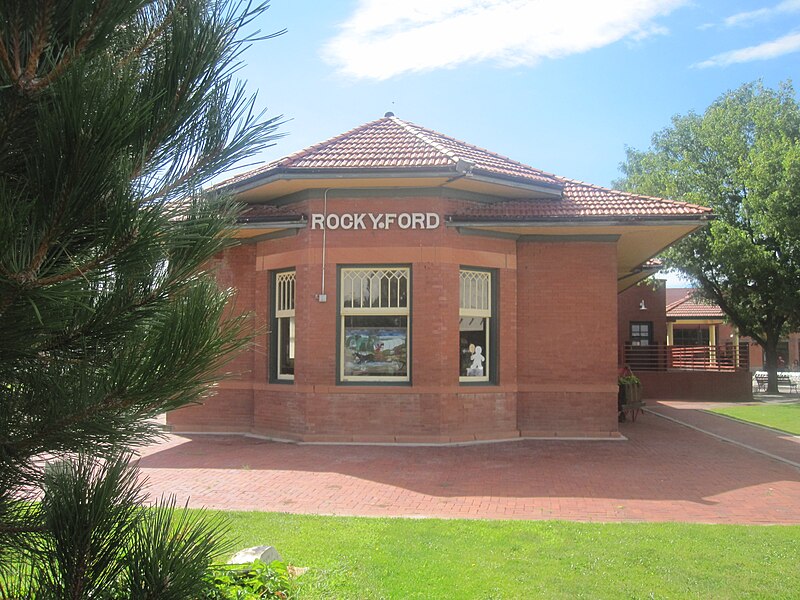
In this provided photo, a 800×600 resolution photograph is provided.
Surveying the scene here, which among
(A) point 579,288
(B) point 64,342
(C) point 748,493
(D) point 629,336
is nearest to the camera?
(B) point 64,342

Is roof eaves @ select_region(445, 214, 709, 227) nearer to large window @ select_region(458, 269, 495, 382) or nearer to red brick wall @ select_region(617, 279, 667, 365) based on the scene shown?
large window @ select_region(458, 269, 495, 382)

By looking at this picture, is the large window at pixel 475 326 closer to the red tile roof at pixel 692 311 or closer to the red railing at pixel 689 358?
the red railing at pixel 689 358

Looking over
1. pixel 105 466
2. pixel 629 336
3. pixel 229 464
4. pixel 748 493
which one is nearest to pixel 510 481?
pixel 748 493

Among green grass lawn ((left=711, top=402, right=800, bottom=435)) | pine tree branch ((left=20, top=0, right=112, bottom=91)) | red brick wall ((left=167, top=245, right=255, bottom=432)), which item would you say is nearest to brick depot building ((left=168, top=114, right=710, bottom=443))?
red brick wall ((left=167, top=245, right=255, bottom=432))

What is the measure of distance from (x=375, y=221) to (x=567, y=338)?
4302mm

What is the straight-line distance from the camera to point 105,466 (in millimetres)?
2371

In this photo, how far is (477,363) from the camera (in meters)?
12.9

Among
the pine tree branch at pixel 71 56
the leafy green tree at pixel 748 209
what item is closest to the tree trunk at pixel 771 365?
the leafy green tree at pixel 748 209

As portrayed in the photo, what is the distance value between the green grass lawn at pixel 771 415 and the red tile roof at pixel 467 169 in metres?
6.97

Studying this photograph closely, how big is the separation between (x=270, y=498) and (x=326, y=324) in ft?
15.2

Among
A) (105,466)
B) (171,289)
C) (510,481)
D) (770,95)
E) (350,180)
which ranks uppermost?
(770,95)

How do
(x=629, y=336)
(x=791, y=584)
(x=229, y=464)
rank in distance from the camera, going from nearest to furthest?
(x=791, y=584), (x=229, y=464), (x=629, y=336)

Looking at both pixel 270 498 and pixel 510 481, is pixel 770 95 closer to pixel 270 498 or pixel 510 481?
pixel 510 481

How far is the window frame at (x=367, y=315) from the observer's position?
40.6ft
